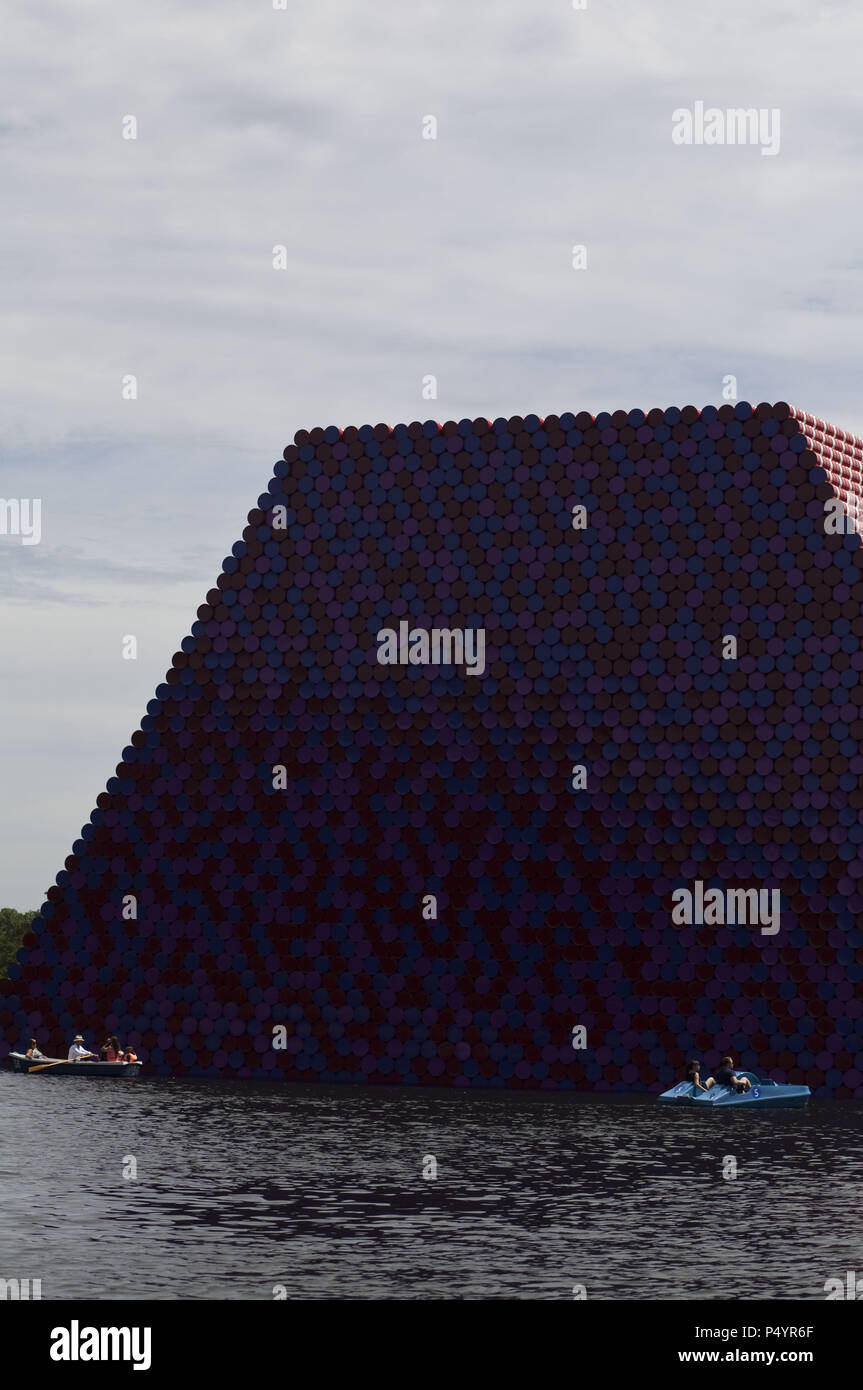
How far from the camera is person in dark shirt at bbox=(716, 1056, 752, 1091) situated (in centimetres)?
5197

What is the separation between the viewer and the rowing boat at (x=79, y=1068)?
60906mm

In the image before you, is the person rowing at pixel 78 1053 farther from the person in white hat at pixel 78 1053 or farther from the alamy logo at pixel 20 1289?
the alamy logo at pixel 20 1289

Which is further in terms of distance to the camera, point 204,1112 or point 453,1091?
point 453,1091

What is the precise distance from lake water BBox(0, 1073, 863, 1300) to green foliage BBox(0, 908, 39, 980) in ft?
268

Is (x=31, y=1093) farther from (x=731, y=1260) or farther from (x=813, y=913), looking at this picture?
(x=731, y=1260)

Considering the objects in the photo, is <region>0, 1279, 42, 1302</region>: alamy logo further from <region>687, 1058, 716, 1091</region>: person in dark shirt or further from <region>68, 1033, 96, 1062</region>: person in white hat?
<region>68, 1033, 96, 1062</region>: person in white hat

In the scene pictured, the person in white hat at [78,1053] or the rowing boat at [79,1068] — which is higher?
the person in white hat at [78,1053]

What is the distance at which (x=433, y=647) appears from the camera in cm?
6269
